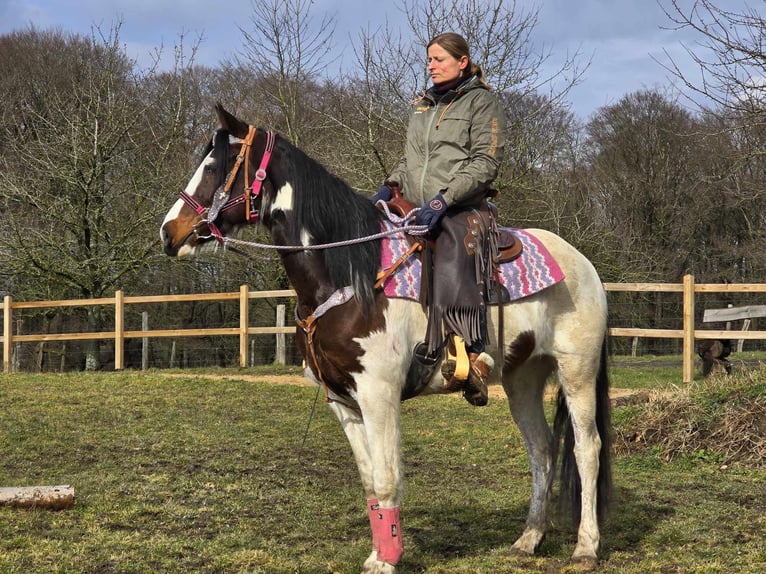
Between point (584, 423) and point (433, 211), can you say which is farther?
point (584, 423)

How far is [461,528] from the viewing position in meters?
5.32

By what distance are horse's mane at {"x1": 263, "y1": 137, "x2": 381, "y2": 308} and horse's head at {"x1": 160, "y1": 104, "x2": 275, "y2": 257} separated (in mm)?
127

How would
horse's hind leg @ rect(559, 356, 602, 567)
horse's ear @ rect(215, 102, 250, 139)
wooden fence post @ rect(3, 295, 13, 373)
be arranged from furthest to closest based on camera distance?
wooden fence post @ rect(3, 295, 13, 373)
horse's hind leg @ rect(559, 356, 602, 567)
horse's ear @ rect(215, 102, 250, 139)

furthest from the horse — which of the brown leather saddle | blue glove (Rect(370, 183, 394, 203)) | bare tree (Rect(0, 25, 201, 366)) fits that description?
bare tree (Rect(0, 25, 201, 366))

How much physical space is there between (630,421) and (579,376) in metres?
4.01

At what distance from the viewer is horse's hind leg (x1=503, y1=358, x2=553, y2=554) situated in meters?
4.98

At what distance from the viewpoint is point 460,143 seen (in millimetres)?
4367

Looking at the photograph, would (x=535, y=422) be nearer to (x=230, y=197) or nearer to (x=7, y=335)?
(x=230, y=197)

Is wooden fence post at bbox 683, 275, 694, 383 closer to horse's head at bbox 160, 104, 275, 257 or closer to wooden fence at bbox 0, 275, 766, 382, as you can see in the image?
wooden fence at bbox 0, 275, 766, 382

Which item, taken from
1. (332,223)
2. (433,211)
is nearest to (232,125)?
(332,223)

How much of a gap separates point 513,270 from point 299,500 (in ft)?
8.91

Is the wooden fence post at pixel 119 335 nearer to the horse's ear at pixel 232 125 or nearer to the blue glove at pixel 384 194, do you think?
the blue glove at pixel 384 194

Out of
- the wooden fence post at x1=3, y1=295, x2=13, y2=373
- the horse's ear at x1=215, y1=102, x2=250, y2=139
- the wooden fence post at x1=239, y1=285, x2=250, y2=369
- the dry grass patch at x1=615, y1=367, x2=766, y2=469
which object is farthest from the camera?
the wooden fence post at x1=3, y1=295, x2=13, y2=373

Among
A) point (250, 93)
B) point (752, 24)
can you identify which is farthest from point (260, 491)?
point (250, 93)
